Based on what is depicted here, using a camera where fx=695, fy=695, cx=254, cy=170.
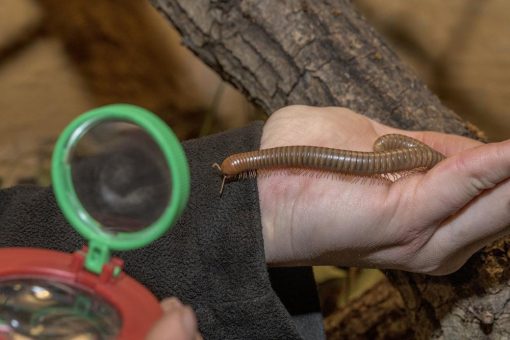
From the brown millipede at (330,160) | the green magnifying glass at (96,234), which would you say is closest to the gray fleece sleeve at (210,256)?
the brown millipede at (330,160)

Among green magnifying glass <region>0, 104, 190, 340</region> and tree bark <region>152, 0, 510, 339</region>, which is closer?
green magnifying glass <region>0, 104, 190, 340</region>

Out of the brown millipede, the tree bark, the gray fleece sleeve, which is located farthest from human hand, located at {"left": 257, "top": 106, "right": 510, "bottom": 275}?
the tree bark

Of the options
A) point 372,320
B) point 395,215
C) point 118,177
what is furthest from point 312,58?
point 118,177

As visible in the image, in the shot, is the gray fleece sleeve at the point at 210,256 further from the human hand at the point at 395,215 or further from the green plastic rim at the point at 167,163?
the green plastic rim at the point at 167,163

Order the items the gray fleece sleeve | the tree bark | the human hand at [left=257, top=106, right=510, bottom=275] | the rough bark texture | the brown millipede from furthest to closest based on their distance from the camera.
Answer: the rough bark texture → the tree bark → the brown millipede → the gray fleece sleeve → the human hand at [left=257, top=106, right=510, bottom=275]

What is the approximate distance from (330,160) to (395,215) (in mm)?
270

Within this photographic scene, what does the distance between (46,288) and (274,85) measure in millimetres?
1523

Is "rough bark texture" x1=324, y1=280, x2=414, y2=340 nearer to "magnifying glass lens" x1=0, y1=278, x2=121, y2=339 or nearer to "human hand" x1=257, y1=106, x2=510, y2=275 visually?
"human hand" x1=257, y1=106, x2=510, y2=275

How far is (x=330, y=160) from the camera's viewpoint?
2.11m

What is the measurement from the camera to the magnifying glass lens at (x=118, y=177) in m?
1.25

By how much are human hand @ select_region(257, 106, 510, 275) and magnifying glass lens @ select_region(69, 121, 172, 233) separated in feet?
2.64

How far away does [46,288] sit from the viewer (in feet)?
4.34

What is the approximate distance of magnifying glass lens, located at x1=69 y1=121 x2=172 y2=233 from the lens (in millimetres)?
1246

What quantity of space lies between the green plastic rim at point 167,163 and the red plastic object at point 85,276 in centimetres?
3
